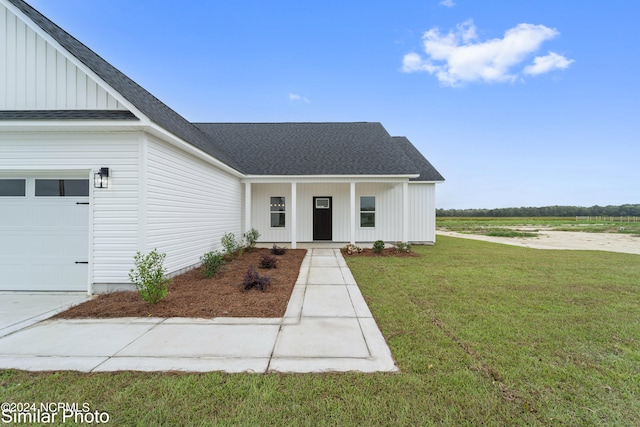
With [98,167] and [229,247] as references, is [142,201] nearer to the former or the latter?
[98,167]

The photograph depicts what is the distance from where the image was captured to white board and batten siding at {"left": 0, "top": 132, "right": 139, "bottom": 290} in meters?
5.08

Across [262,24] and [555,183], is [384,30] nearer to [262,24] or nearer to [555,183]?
[262,24]

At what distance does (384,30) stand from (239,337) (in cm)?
1700

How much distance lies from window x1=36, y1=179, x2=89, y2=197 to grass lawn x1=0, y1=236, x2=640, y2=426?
390 centimetres

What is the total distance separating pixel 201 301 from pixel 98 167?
344 centimetres

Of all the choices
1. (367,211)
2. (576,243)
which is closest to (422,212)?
(367,211)

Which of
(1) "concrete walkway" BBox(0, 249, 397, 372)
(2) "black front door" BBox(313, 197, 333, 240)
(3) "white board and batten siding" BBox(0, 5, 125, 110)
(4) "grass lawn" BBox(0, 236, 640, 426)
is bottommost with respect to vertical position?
(1) "concrete walkway" BBox(0, 249, 397, 372)

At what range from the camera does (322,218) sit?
41.2 ft

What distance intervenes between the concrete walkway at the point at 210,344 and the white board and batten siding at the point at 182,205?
202 cm

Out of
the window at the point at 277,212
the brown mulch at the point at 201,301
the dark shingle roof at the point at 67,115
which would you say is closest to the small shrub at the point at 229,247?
the brown mulch at the point at 201,301

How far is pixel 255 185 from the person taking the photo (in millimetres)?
12484

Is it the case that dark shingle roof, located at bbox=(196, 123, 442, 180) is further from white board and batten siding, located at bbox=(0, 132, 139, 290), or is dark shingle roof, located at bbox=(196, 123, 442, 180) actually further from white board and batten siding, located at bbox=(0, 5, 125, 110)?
white board and batten siding, located at bbox=(0, 5, 125, 110)

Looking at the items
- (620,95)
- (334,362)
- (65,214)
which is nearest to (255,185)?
(65,214)

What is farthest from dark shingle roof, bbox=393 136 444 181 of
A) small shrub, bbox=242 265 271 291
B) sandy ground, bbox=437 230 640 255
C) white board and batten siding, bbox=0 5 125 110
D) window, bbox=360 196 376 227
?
white board and batten siding, bbox=0 5 125 110
